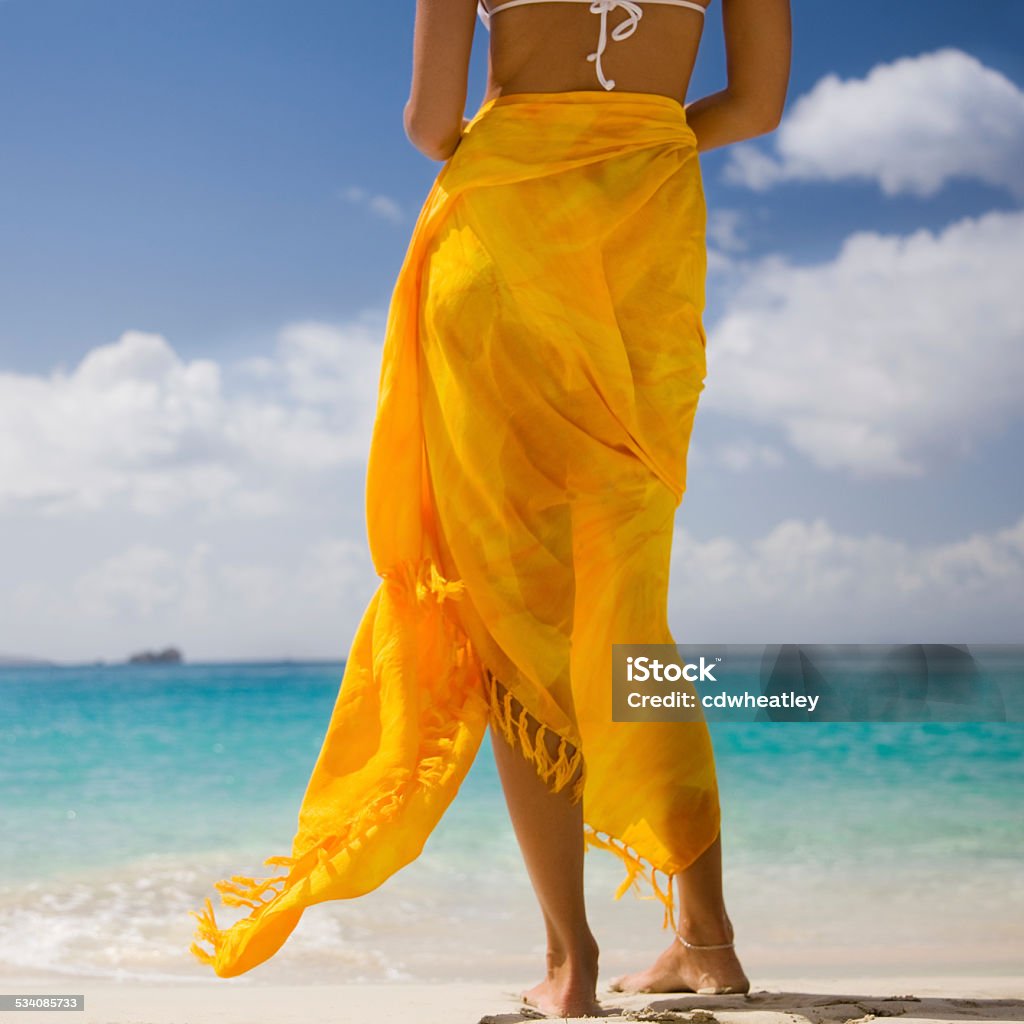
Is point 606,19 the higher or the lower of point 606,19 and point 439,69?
the higher

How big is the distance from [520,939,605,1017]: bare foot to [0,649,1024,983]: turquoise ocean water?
3.09 ft

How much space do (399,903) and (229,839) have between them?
1.97m

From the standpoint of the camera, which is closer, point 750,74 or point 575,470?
point 575,470

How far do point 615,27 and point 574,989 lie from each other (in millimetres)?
1404

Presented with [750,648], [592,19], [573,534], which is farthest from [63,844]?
[592,19]

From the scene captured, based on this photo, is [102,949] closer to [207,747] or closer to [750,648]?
[750,648]

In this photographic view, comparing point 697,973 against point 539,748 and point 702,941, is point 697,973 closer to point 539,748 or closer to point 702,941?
point 702,941

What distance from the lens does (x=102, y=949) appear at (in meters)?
2.71

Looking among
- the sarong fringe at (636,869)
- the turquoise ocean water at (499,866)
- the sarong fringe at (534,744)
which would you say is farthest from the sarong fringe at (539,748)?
the turquoise ocean water at (499,866)

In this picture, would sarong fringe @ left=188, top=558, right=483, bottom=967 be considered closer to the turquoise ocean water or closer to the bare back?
the bare back

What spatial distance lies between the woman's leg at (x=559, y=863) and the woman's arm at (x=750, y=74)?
105 cm

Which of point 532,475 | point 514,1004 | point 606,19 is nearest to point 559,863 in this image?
point 514,1004

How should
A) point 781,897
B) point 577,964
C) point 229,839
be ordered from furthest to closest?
point 229,839
point 781,897
point 577,964

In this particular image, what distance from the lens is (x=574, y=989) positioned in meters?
1.65
